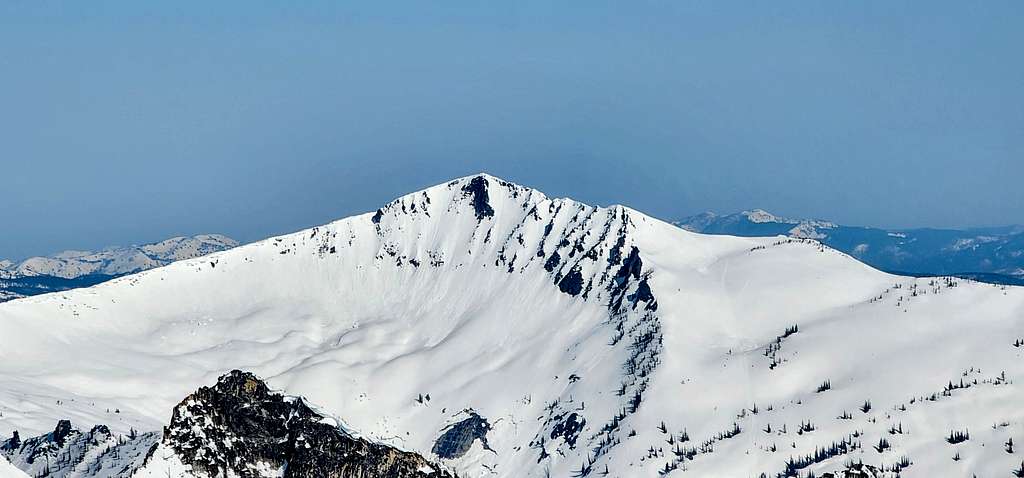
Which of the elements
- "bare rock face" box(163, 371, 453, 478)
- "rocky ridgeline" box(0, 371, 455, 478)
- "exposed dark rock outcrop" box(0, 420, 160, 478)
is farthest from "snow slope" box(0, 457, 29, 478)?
"exposed dark rock outcrop" box(0, 420, 160, 478)

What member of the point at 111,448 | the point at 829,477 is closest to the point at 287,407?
the point at 829,477

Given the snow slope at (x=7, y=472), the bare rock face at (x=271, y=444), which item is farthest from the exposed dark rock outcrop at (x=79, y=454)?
the snow slope at (x=7, y=472)

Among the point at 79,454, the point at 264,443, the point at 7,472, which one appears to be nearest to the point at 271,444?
the point at 264,443

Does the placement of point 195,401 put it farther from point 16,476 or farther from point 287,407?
point 16,476

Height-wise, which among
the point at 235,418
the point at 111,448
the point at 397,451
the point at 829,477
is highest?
the point at 111,448

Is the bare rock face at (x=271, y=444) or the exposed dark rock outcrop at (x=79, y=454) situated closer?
the bare rock face at (x=271, y=444)

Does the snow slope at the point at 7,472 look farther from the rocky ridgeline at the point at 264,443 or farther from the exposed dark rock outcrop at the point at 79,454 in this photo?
the exposed dark rock outcrop at the point at 79,454

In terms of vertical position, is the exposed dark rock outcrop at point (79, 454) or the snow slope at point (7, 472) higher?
the exposed dark rock outcrop at point (79, 454)

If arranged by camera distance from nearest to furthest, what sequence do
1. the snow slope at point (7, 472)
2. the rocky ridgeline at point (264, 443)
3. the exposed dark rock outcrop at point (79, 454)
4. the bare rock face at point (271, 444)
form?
1. the snow slope at point (7, 472)
2. the bare rock face at point (271, 444)
3. the rocky ridgeline at point (264, 443)
4. the exposed dark rock outcrop at point (79, 454)
